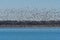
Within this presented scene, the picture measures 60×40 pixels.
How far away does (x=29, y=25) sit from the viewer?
5.70 meters
